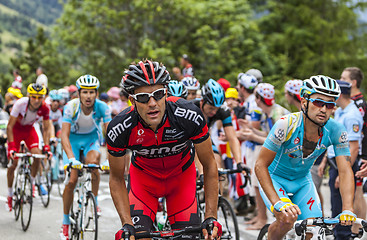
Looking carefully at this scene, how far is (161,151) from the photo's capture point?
426cm

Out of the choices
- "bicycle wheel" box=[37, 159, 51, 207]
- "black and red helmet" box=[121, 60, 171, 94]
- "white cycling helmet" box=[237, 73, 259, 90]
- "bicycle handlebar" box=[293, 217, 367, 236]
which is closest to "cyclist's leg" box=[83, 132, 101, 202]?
"bicycle wheel" box=[37, 159, 51, 207]

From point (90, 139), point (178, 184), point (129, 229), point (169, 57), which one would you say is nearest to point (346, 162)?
point (178, 184)

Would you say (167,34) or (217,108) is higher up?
(167,34)

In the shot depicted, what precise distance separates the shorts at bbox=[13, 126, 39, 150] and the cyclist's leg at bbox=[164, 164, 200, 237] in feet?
17.4

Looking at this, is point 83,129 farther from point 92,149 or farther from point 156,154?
point 156,154

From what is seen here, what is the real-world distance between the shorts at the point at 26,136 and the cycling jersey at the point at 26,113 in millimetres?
79

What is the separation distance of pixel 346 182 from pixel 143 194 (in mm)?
1887

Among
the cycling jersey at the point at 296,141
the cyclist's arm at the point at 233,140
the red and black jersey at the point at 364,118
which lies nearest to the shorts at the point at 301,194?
the cycling jersey at the point at 296,141

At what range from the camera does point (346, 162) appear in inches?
181

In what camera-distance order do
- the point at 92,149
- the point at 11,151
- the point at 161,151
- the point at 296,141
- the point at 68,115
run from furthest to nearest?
the point at 11,151, the point at 92,149, the point at 68,115, the point at 296,141, the point at 161,151

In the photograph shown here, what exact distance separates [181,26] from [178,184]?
27.1 metres

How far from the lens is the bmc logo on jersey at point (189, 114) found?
4000 millimetres

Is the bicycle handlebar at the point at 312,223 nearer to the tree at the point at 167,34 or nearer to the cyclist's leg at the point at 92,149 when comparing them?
the cyclist's leg at the point at 92,149

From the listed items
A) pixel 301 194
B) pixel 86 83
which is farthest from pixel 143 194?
pixel 86 83
